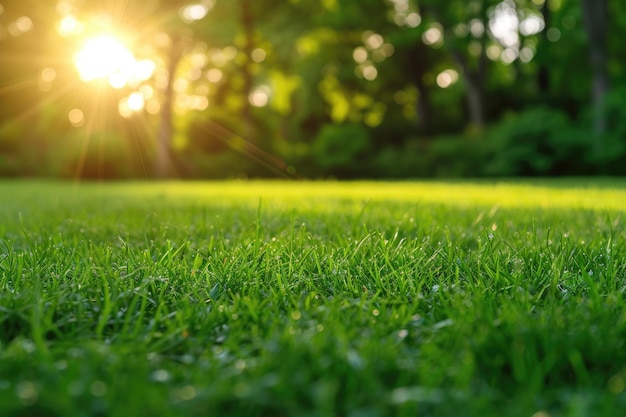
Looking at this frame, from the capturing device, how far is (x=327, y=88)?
109 ft

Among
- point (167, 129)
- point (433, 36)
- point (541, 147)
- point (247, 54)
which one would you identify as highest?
point (433, 36)

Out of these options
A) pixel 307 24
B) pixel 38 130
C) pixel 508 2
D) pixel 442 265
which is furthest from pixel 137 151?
pixel 442 265

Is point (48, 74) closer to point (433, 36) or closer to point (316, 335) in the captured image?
point (433, 36)

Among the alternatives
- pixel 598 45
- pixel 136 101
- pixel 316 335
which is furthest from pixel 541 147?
pixel 316 335

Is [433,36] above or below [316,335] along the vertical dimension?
above

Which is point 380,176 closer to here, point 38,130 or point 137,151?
point 137,151

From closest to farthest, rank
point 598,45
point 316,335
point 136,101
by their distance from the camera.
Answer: point 316,335 → point 598,45 → point 136,101

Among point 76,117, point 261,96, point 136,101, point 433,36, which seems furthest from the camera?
point 261,96

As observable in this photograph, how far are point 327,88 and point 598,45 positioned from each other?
15.3 metres

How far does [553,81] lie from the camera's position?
29.7 m

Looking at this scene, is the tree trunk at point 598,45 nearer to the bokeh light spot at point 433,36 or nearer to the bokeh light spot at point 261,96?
the bokeh light spot at point 433,36

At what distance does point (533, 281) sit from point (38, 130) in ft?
98.9

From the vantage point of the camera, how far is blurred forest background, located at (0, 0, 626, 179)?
877 inches

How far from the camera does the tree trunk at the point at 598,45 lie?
2042 cm
